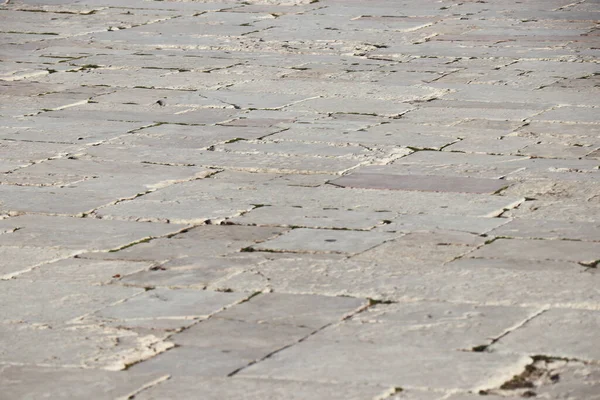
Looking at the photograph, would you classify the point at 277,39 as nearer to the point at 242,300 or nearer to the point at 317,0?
the point at 317,0

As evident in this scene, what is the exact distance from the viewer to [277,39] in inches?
426

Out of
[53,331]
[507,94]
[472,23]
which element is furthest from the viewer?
[472,23]

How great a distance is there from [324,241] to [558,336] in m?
1.36

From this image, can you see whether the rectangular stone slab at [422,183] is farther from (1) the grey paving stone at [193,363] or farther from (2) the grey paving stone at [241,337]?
(1) the grey paving stone at [193,363]

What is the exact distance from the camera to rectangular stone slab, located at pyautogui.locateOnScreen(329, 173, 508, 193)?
593cm

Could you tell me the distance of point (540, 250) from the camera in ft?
16.0

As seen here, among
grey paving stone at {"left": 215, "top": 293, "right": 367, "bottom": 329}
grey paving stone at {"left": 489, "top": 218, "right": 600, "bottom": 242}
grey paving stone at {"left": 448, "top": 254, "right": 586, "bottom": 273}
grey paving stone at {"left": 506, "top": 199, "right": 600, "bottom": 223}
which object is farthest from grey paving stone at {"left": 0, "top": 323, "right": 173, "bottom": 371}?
grey paving stone at {"left": 506, "top": 199, "right": 600, "bottom": 223}

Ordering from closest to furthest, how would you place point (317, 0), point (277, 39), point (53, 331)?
point (53, 331), point (277, 39), point (317, 0)

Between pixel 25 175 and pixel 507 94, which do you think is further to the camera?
pixel 507 94

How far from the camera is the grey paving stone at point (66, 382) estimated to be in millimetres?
3475

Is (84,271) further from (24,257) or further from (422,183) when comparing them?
(422,183)

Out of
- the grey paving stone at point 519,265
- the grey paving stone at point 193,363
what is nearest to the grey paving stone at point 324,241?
the grey paving stone at point 519,265

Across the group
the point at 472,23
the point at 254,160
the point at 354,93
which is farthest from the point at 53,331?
the point at 472,23

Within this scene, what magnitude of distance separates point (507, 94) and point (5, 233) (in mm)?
4070
